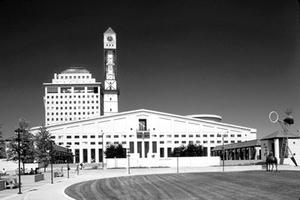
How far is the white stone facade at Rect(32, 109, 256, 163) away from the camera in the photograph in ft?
514

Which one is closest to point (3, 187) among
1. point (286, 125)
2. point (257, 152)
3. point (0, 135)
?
point (0, 135)

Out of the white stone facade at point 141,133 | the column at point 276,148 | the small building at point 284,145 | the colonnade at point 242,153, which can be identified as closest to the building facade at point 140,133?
the white stone facade at point 141,133

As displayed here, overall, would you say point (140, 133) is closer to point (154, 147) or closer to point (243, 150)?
point (154, 147)

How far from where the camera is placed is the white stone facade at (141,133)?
157 metres

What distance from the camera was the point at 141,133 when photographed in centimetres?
15875

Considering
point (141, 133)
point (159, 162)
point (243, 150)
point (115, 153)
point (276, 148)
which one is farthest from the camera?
point (141, 133)

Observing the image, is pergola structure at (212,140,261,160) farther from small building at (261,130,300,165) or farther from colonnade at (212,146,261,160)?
small building at (261,130,300,165)

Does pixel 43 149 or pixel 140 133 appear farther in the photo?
pixel 140 133

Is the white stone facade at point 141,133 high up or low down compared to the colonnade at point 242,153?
up

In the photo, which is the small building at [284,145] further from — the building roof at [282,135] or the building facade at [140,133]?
the building facade at [140,133]

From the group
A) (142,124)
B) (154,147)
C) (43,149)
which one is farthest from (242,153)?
(43,149)

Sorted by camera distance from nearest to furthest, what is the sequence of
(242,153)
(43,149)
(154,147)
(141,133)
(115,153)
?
(43,149)
(115,153)
(242,153)
(141,133)
(154,147)

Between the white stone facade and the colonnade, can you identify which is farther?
the white stone facade

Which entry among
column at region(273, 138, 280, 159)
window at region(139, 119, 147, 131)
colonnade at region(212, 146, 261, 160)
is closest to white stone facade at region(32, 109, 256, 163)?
window at region(139, 119, 147, 131)
